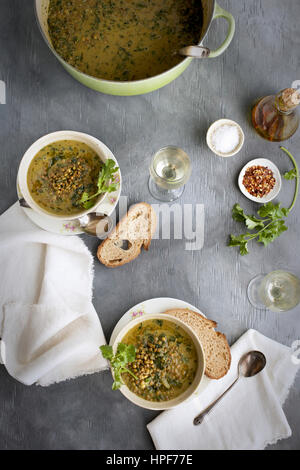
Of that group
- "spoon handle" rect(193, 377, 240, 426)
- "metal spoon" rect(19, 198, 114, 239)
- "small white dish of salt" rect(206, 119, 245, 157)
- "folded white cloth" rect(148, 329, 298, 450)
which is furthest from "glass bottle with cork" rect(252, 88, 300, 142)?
"spoon handle" rect(193, 377, 240, 426)

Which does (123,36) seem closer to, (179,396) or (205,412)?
(179,396)

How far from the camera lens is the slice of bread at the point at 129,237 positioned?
214cm

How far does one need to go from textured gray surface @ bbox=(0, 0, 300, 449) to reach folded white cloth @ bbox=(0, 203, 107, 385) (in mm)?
78

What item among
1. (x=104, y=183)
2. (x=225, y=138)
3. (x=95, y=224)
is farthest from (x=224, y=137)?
(x=95, y=224)

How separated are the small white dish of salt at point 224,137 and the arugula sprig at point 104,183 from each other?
0.56 meters

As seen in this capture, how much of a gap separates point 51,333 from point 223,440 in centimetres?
103

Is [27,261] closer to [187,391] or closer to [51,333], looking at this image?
[51,333]

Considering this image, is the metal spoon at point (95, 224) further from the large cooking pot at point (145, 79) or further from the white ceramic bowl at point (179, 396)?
the large cooking pot at point (145, 79)

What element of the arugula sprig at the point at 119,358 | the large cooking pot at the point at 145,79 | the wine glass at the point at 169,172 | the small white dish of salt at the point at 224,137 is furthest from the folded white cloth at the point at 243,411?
the large cooking pot at the point at 145,79

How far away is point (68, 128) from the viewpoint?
2209mm

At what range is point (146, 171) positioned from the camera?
2.24 metres

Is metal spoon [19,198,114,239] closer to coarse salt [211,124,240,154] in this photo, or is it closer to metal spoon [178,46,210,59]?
coarse salt [211,124,240,154]

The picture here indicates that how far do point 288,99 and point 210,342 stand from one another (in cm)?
125

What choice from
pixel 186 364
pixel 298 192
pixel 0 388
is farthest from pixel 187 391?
pixel 298 192
